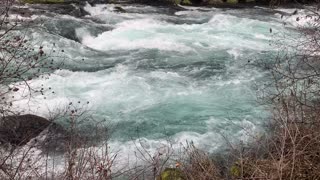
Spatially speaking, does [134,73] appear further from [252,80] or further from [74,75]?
[252,80]

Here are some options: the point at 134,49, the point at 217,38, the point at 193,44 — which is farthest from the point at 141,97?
the point at 217,38

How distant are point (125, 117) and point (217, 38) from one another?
6495 mm

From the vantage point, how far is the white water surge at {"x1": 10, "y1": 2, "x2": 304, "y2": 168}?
28.4ft

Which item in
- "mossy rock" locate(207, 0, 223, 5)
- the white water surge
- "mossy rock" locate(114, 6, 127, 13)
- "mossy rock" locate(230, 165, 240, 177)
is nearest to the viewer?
"mossy rock" locate(230, 165, 240, 177)

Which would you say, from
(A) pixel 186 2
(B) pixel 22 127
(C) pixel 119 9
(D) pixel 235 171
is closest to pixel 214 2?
(A) pixel 186 2

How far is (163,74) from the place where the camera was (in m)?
11.3

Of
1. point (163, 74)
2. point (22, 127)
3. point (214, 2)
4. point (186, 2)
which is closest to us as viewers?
point (22, 127)

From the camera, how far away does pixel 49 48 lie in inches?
492

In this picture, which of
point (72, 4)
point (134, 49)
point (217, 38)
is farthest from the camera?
point (72, 4)

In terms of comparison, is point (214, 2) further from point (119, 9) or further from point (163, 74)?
point (163, 74)

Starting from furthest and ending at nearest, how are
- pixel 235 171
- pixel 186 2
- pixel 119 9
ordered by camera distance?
pixel 186 2 < pixel 119 9 < pixel 235 171

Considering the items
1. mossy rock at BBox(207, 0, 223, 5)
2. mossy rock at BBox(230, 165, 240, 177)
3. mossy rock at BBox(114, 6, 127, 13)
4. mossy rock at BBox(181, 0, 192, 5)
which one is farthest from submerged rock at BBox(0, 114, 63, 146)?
mossy rock at BBox(207, 0, 223, 5)

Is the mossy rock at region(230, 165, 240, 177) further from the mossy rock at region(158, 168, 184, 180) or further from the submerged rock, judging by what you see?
the submerged rock

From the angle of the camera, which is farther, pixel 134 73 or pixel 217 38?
pixel 217 38
